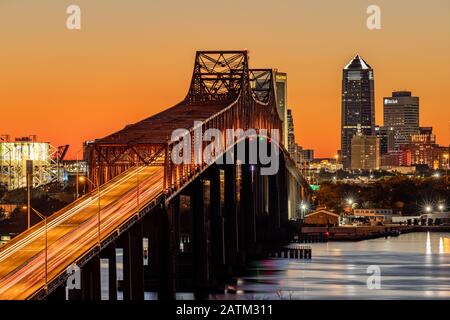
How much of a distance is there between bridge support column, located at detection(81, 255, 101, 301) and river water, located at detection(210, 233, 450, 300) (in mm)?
11008

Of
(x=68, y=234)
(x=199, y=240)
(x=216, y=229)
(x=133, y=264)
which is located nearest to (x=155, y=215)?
(x=133, y=264)

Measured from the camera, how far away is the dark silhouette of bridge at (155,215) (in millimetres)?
60281

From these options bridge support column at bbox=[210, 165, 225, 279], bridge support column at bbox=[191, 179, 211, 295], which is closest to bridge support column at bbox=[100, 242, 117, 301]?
bridge support column at bbox=[191, 179, 211, 295]

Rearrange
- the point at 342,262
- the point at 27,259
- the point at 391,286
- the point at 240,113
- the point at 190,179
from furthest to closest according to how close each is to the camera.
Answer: the point at 342,262
the point at 240,113
the point at 391,286
the point at 190,179
the point at 27,259

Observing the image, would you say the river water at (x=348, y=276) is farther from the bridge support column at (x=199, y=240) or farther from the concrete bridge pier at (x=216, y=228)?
the bridge support column at (x=199, y=240)

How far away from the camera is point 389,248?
17050 centimetres

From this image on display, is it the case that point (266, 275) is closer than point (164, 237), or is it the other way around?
point (164, 237)

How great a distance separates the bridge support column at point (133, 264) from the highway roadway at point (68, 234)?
1195mm

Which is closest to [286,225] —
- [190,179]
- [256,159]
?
[256,159]

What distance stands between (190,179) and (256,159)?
59.0 m

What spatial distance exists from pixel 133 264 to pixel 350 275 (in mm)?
47168

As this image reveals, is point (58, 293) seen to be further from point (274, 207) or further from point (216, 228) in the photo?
point (274, 207)

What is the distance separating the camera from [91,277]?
61.8m
